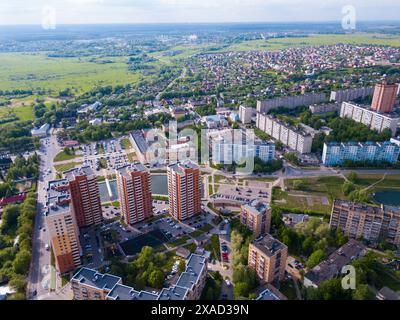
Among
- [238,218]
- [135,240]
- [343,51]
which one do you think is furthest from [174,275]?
[343,51]

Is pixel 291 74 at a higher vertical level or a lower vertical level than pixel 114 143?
higher

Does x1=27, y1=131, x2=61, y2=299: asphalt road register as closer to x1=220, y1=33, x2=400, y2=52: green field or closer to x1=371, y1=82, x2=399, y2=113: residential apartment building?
x1=371, y1=82, x2=399, y2=113: residential apartment building

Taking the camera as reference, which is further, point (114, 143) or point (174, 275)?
point (114, 143)

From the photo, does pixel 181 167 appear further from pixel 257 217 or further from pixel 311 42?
pixel 311 42

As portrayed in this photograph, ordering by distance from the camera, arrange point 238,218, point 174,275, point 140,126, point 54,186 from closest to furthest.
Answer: point 174,275 < point 54,186 < point 238,218 < point 140,126

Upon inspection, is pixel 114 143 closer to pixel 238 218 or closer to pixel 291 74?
pixel 238 218

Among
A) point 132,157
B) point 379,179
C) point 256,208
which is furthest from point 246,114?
point 256,208

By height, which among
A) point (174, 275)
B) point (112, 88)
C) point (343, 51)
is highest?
point (343, 51)
